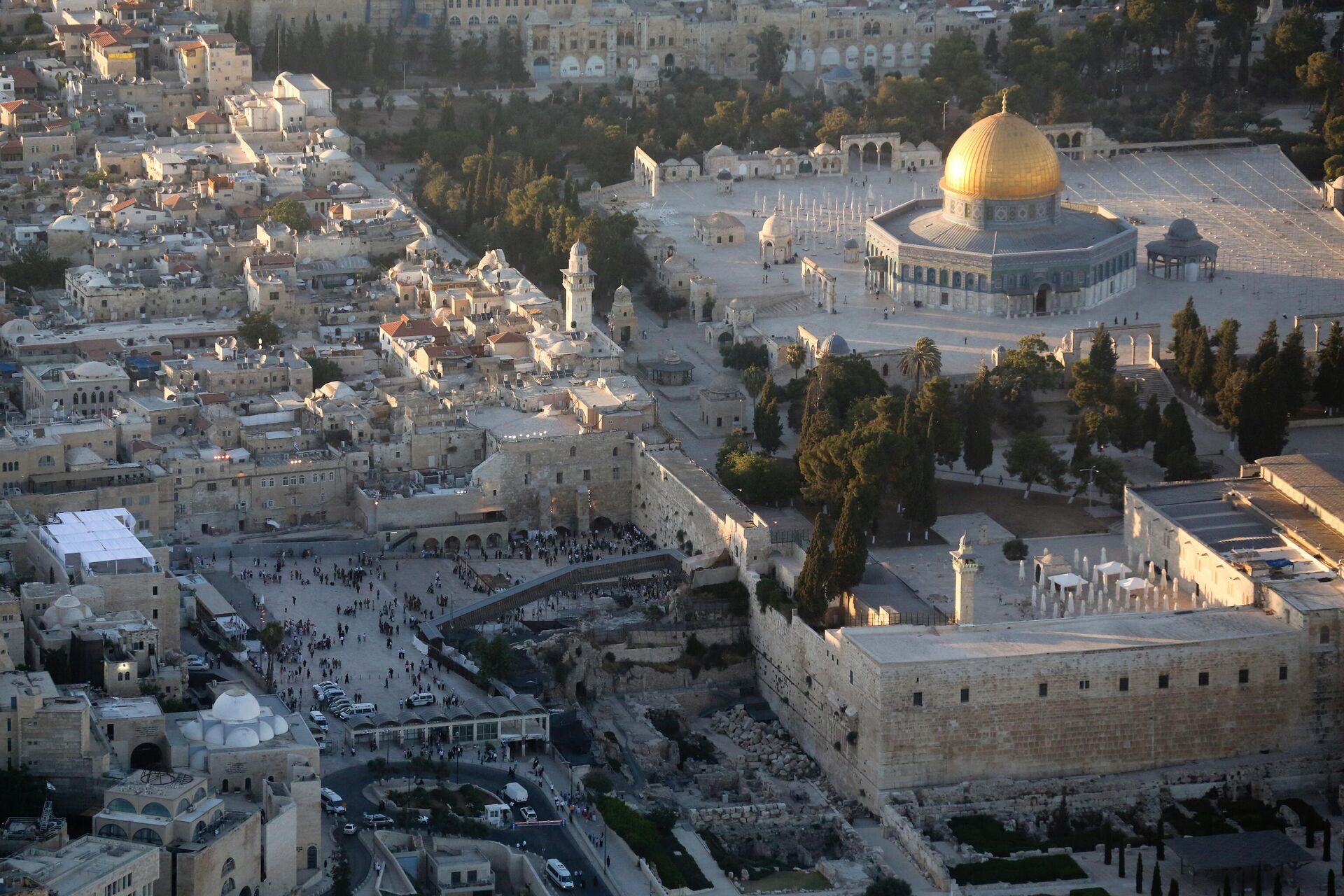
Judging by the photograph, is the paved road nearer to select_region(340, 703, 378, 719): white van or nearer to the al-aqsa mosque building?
select_region(340, 703, 378, 719): white van

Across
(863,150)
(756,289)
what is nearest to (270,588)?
(756,289)

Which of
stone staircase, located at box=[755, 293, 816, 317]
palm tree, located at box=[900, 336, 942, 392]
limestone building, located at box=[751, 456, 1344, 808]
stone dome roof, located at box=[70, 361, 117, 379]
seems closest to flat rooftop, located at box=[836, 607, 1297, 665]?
limestone building, located at box=[751, 456, 1344, 808]

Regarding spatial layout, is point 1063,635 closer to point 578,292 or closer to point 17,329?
point 578,292

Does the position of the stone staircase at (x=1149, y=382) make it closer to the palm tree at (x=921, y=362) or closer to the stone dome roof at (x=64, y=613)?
the palm tree at (x=921, y=362)

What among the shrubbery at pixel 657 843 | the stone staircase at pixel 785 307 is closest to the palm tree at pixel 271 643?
the shrubbery at pixel 657 843

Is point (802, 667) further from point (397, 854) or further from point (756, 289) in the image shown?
point (756, 289)
